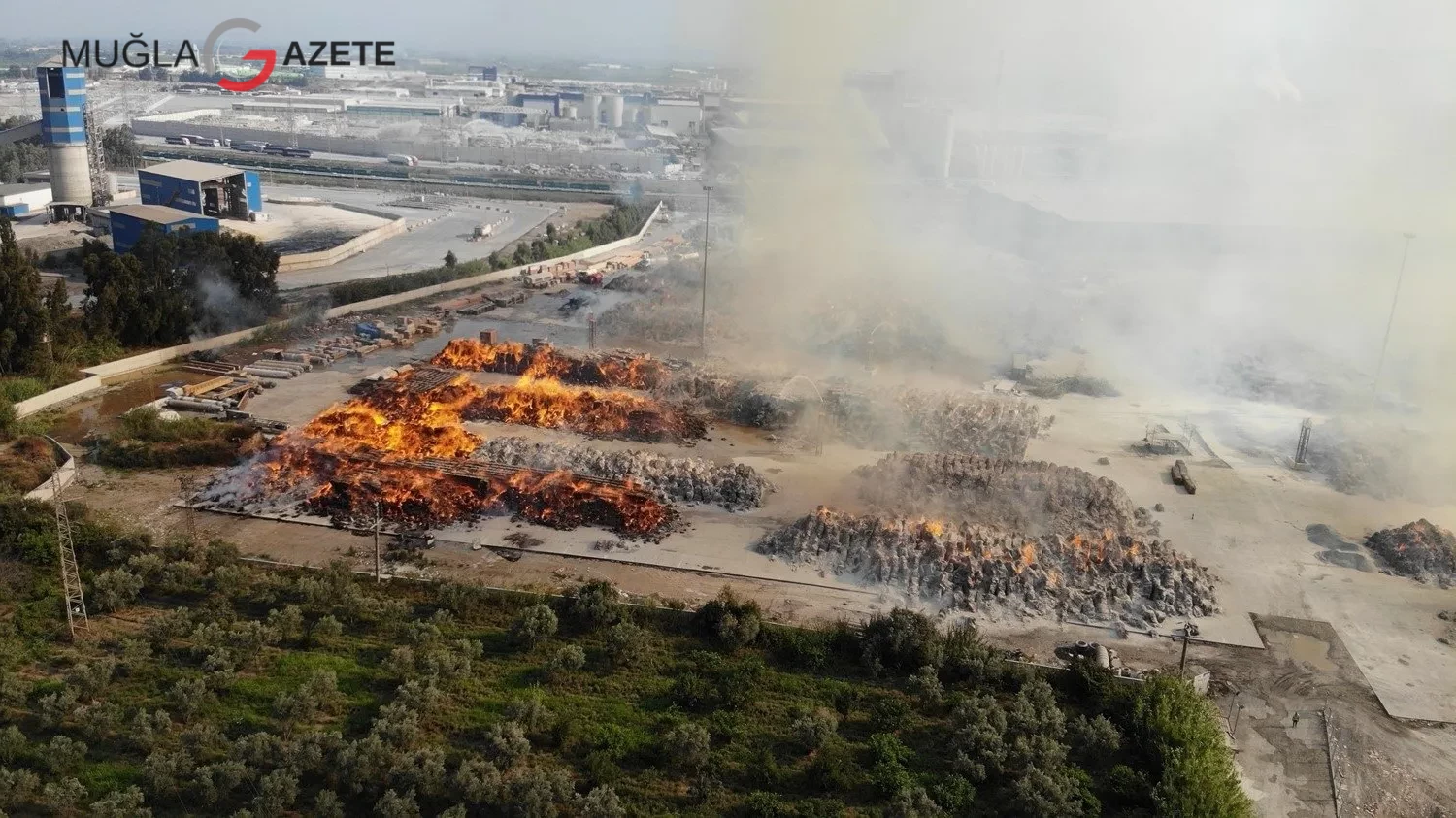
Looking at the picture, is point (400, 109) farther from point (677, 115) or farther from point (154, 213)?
point (154, 213)

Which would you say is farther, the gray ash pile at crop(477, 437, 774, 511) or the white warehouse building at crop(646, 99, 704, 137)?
the white warehouse building at crop(646, 99, 704, 137)

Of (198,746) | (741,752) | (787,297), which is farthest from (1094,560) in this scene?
(787,297)

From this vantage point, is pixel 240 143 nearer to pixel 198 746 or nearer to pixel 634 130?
pixel 634 130

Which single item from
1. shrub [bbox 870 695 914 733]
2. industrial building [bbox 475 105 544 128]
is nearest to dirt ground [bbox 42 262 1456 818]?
shrub [bbox 870 695 914 733]

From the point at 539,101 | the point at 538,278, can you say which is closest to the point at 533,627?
the point at 538,278

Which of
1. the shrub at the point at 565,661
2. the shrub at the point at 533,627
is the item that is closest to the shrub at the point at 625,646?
the shrub at the point at 565,661

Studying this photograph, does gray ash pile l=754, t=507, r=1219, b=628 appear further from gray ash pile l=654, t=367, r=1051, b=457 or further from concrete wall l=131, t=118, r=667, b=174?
concrete wall l=131, t=118, r=667, b=174

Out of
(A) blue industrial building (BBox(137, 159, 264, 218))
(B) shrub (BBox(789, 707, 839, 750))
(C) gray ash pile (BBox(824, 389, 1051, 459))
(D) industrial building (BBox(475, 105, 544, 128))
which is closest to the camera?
(B) shrub (BBox(789, 707, 839, 750))
